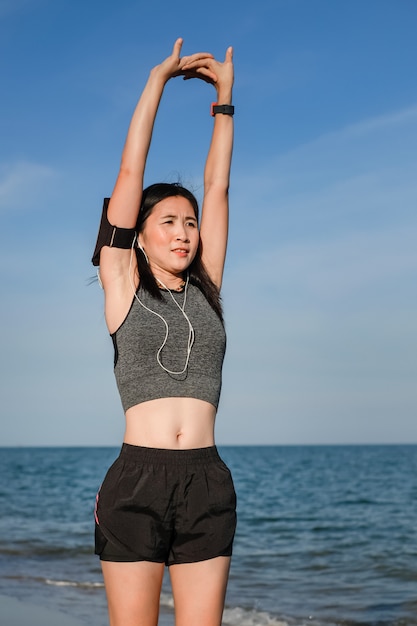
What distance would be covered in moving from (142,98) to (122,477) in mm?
1544

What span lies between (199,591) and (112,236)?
4.74ft

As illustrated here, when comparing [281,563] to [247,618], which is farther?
[281,563]

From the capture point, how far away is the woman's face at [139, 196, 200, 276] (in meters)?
3.56

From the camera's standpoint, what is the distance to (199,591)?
3234 millimetres

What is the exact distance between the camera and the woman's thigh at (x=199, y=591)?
3236 mm

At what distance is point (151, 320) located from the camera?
342 centimetres

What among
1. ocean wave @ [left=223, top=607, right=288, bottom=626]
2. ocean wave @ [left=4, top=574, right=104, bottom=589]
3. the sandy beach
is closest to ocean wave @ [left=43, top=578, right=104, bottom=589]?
ocean wave @ [left=4, top=574, right=104, bottom=589]

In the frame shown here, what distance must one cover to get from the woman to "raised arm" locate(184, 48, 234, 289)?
0.38 feet

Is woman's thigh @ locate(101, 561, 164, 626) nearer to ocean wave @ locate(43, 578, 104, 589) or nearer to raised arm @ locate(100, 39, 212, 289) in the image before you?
raised arm @ locate(100, 39, 212, 289)

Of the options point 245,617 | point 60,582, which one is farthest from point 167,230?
point 60,582

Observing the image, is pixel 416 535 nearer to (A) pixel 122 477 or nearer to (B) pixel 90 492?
(A) pixel 122 477

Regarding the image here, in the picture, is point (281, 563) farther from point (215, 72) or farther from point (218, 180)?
point (215, 72)

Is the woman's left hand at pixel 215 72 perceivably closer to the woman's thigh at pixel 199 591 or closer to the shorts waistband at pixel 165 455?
the shorts waistband at pixel 165 455

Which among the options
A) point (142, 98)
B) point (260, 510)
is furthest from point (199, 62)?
point (260, 510)
